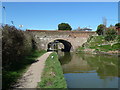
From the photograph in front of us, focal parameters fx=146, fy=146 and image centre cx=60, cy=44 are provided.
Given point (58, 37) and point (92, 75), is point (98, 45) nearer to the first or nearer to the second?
point (58, 37)

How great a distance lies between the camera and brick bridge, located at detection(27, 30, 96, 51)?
93.6 feet

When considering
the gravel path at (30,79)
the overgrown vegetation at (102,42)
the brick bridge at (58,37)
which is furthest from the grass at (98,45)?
the gravel path at (30,79)

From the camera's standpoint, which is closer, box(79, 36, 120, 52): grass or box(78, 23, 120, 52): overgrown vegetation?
box(79, 36, 120, 52): grass

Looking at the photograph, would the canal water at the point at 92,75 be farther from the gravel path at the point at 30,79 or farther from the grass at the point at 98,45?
the grass at the point at 98,45

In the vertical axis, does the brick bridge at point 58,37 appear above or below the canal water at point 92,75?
above

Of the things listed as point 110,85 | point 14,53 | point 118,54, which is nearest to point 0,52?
point 14,53

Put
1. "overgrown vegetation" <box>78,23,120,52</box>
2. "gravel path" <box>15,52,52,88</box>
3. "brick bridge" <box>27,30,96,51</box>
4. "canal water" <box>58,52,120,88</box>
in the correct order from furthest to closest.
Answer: "brick bridge" <box>27,30,96,51</box> < "overgrown vegetation" <box>78,23,120,52</box> < "canal water" <box>58,52,120,88</box> < "gravel path" <box>15,52,52,88</box>

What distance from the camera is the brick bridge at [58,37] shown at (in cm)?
2854

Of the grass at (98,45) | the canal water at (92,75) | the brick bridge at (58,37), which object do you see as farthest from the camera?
the brick bridge at (58,37)

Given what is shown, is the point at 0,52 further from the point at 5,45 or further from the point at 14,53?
the point at 14,53

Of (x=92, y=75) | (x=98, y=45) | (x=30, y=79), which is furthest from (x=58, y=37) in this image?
(x=30, y=79)

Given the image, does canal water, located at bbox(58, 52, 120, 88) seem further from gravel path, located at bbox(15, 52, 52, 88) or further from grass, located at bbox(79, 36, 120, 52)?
grass, located at bbox(79, 36, 120, 52)

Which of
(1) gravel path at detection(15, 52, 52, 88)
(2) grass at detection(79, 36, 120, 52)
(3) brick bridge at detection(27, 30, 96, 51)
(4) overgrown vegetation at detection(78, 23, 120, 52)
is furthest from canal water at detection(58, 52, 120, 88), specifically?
(3) brick bridge at detection(27, 30, 96, 51)

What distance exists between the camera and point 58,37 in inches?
1161
